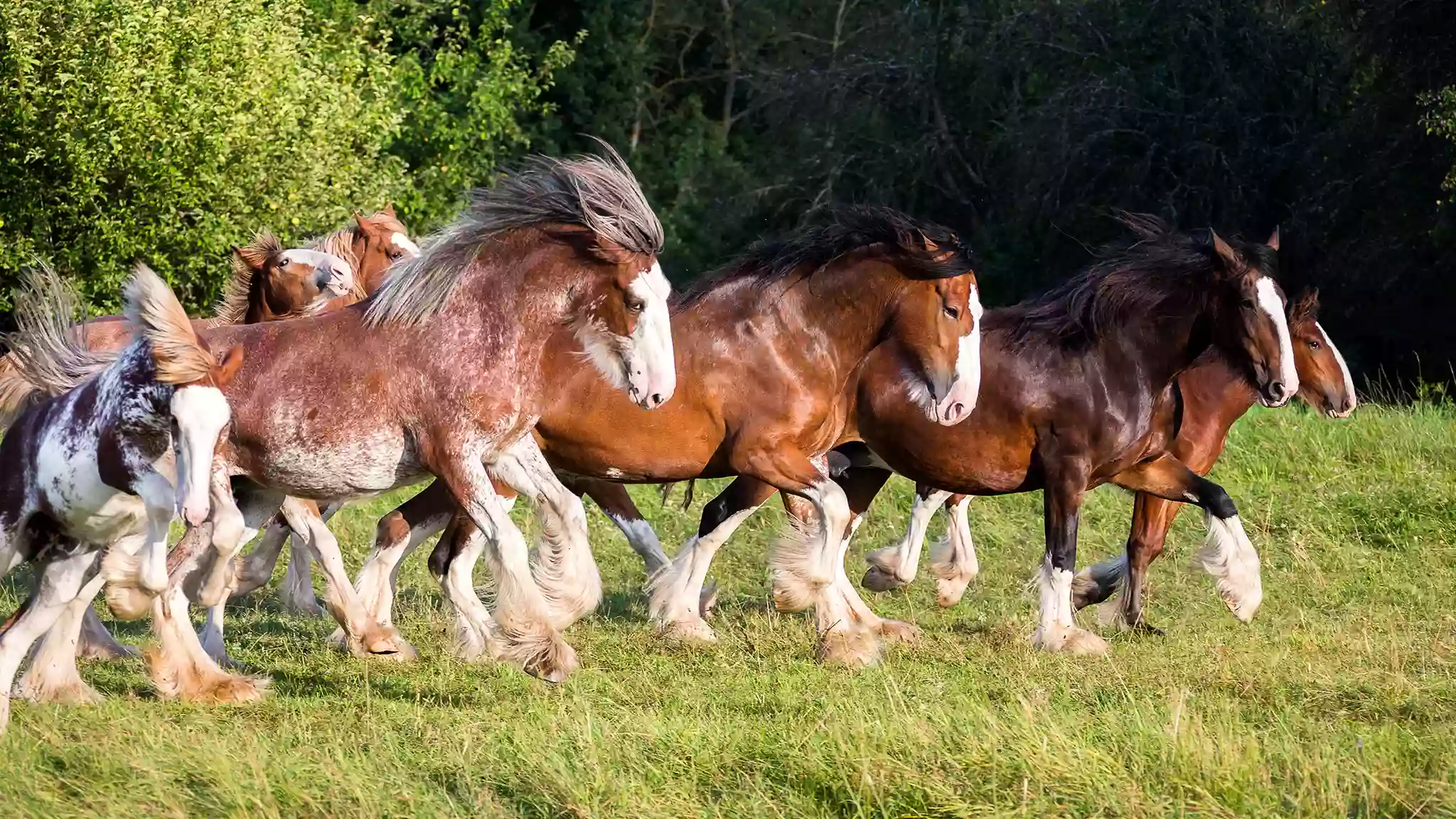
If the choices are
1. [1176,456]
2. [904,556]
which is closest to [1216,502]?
[1176,456]

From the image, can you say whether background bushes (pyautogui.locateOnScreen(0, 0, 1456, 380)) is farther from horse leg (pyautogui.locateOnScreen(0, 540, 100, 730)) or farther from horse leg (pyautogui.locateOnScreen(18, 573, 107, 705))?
horse leg (pyautogui.locateOnScreen(0, 540, 100, 730))

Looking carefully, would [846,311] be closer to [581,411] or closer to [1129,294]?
[581,411]

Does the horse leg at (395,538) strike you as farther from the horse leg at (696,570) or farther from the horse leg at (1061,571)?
the horse leg at (1061,571)

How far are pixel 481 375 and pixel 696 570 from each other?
1930 millimetres

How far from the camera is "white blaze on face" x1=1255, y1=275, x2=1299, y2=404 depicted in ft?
25.6

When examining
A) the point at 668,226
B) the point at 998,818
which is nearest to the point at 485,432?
the point at 998,818

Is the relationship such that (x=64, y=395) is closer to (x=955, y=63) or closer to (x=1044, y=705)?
(x=1044, y=705)

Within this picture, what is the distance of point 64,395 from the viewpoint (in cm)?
625

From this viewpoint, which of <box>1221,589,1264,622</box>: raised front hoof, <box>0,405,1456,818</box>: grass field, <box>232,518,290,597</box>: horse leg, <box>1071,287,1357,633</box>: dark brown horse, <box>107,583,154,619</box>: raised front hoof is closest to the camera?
<box>0,405,1456,818</box>: grass field

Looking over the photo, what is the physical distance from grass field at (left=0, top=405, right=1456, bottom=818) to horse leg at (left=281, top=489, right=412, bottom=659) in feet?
0.57

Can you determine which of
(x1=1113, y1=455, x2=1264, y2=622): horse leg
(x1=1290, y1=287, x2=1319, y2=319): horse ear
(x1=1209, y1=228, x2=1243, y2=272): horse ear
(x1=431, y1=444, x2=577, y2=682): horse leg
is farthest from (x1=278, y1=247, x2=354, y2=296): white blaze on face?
(x1=1290, y1=287, x2=1319, y2=319): horse ear

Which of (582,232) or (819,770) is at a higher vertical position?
(582,232)

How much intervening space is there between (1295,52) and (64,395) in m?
17.7

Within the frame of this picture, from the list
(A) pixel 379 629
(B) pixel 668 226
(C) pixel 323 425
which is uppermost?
(C) pixel 323 425
